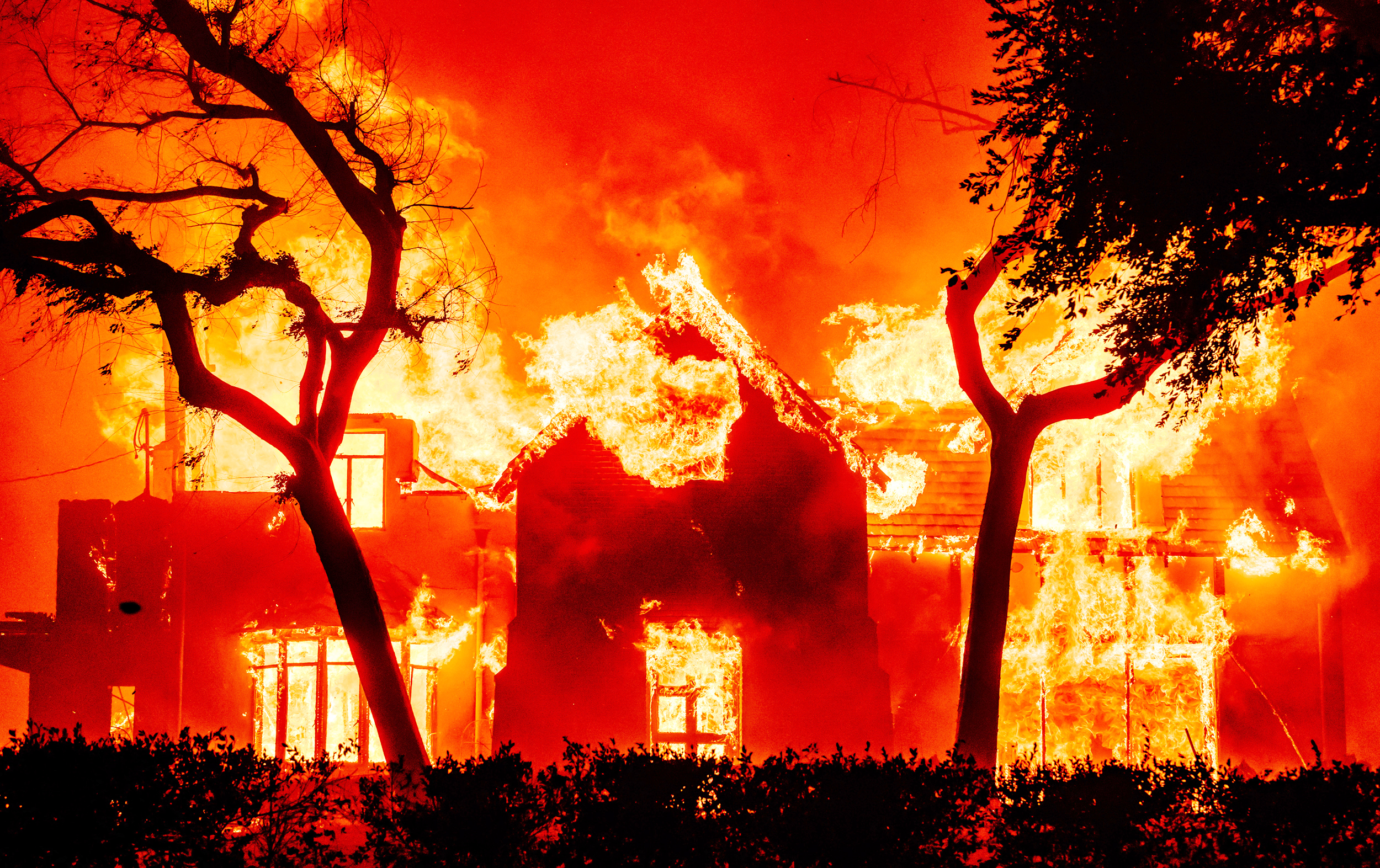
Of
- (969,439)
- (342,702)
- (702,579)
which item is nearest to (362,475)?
A: (342,702)

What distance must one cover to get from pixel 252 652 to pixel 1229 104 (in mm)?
17066

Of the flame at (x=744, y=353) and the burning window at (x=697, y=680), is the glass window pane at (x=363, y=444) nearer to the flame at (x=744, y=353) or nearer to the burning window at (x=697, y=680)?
the flame at (x=744, y=353)

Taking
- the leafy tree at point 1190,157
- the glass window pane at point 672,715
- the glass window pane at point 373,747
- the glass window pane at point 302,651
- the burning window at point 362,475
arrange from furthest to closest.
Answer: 1. the burning window at point 362,475
2. the glass window pane at point 373,747
3. the glass window pane at point 302,651
4. the glass window pane at point 672,715
5. the leafy tree at point 1190,157

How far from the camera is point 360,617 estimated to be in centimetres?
1072

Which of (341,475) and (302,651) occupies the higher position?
(341,475)

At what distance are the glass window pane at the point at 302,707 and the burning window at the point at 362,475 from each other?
2854mm

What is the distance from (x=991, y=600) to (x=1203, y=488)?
26.4 ft

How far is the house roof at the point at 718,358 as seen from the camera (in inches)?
573

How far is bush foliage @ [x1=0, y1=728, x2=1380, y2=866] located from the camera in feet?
24.9

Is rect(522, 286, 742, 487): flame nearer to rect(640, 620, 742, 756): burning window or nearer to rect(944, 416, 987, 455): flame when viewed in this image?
rect(640, 620, 742, 756): burning window

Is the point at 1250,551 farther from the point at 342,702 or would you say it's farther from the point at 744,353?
the point at 342,702

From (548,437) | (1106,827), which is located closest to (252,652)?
(548,437)

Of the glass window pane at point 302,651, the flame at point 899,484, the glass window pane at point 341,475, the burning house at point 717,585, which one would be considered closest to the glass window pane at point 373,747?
the burning house at point 717,585

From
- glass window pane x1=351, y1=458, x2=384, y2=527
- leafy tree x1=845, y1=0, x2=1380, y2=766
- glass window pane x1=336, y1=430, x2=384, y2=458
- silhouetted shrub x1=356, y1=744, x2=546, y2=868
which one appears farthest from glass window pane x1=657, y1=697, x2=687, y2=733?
leafy tree x1=845, y1=0, x2=1380, y2=766
